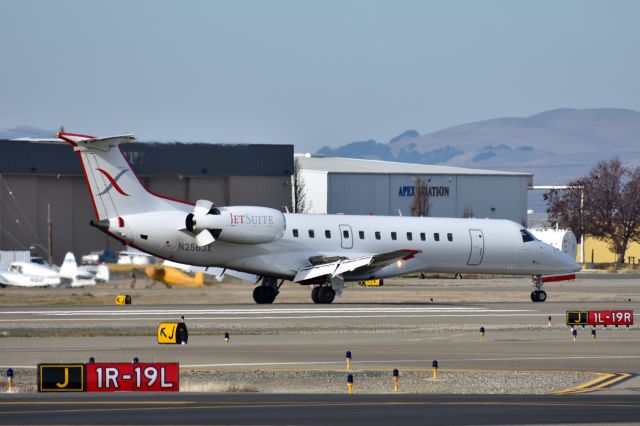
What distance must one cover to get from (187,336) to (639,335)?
11.8 meters

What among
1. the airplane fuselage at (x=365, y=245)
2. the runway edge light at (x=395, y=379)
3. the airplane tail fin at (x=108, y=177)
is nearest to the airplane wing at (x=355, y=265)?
the airplane fuselage at (x=365, y=245)

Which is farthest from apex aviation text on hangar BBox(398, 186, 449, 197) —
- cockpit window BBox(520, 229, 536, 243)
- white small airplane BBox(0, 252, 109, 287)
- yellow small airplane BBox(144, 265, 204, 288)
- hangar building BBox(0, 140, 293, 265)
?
yellow small airplane BBox(144, 265, 204, 288)

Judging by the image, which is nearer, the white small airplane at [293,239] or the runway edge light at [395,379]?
the runway edge light at [395,379]

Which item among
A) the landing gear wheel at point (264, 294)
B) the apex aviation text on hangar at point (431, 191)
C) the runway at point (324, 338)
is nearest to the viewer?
the runway at point (324, 338)

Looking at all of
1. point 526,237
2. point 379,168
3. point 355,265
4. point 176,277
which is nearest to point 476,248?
point 526,237

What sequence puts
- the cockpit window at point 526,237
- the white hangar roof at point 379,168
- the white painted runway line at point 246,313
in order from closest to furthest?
the white painted runway line at point 246,313, the cockpit window at point 526,237, the white hangar roof at point 379,168

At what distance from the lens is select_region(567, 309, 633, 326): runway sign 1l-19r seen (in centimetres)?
3509

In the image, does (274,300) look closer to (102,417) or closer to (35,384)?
(35,384)

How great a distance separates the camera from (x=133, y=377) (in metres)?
20.0

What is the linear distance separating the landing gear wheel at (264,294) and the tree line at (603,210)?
67.8 meters

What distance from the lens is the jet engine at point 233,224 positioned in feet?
136

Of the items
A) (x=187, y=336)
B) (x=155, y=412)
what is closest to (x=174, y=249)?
(x=187, y=336)

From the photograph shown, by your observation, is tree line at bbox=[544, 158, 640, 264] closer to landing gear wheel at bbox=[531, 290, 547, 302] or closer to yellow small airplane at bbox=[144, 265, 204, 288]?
landing gear wheel at bbox=[531, 290, 547, 302]

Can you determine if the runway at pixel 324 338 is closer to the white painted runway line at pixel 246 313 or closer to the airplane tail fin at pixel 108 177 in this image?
the white painted runway line at pixel 246 313
